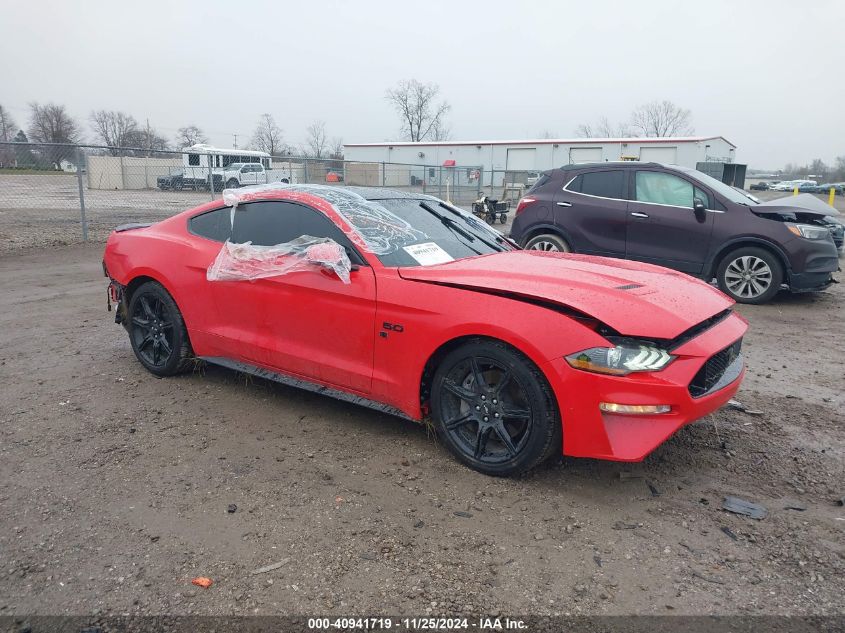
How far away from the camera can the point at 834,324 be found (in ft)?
23.5

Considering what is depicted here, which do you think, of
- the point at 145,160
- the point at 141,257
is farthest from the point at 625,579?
the point at 145,160

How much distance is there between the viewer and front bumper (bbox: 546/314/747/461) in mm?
2988

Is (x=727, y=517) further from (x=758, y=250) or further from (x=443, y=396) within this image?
(x=758, y=250)

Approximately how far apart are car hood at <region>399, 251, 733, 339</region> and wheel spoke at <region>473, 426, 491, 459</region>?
0.74 meters

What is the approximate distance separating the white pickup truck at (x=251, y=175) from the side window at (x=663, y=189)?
11187 millimetres

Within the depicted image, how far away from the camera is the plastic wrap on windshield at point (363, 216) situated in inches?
154

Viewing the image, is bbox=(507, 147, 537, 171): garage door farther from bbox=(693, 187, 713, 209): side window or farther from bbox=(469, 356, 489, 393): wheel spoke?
bbox=(469, 356, 489, 393): wheel spoke

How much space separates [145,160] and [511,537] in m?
14.7

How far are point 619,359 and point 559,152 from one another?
33.4m

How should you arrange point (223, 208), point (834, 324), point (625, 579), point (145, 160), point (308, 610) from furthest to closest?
point (145, 160) → point (834, 324) → point (223, 208) → point (625, 579) → point (308, 610)

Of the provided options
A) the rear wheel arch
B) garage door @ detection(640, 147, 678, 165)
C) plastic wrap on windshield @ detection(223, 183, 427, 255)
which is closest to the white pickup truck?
the rear wheel arch

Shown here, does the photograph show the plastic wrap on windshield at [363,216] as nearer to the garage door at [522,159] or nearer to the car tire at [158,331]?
the car tire at [158,331]

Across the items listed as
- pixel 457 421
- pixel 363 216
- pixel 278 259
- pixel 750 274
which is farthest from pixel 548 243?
pixel 457 421

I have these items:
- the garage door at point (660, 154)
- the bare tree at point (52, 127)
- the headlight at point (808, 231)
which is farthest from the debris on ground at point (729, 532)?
the bare tree at point (52, 127)
